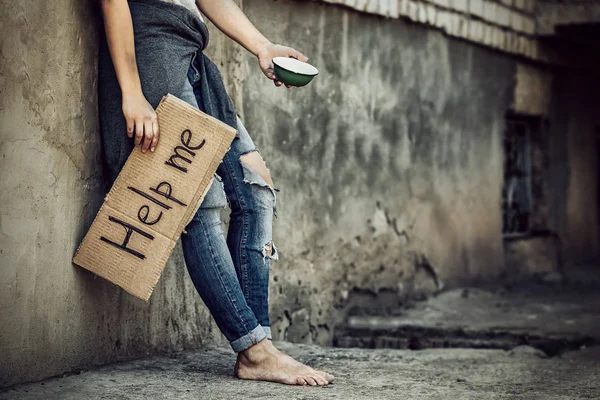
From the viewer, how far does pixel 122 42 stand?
303cm

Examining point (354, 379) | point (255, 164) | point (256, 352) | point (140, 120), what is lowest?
point (354, 379)

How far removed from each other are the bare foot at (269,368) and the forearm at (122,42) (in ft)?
3.12

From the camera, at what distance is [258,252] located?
3.31 m

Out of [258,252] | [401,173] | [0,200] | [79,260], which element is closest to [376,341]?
[401,173]

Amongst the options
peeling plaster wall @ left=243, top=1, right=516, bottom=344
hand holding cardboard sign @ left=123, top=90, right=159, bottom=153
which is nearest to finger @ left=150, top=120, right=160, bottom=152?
hand holding cardboard sign @ left=123, top=90, right=159, bottom=153

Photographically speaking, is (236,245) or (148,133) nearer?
(148,133)

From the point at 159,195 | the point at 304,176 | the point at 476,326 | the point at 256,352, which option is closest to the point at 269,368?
the point at 256,352

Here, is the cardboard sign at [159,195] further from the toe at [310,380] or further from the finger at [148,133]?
the toe at [310,380]

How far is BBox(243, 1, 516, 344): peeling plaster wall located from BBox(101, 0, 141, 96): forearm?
1.55 meters

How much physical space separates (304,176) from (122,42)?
2180mm

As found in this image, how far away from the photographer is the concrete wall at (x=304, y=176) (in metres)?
3.01

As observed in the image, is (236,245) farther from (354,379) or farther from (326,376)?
(354,379)

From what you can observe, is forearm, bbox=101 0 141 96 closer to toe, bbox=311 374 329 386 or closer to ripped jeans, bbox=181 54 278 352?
ripped jeans, bbox=181 54 278 352

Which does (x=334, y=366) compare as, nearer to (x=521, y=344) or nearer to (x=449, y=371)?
(x=449, y=371)
